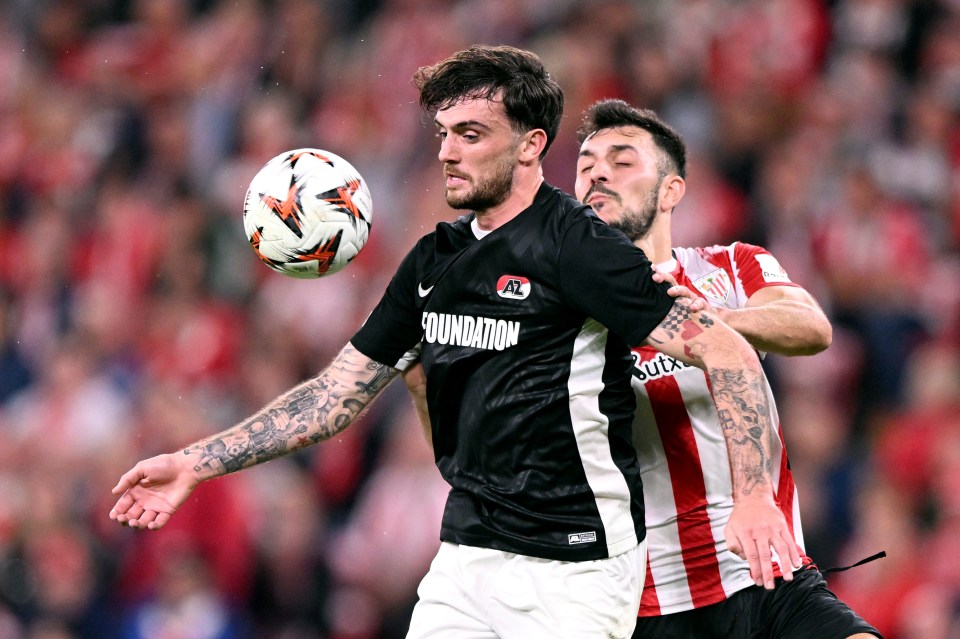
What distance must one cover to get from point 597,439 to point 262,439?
1007 millimetres

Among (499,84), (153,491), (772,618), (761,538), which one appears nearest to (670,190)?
(499,84)

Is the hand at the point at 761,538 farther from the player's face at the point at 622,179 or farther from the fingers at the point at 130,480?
the fingers at the point at 130,480

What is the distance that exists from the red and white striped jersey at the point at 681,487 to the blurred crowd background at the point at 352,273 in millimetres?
2014

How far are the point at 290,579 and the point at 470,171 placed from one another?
4.68m

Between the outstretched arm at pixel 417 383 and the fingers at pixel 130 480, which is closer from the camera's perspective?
the fingers at pixel 130 480

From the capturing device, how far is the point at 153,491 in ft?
12.3

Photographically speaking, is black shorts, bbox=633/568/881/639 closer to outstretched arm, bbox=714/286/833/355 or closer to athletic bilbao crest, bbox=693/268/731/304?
outstretched arm, bbox=714/286/833/355

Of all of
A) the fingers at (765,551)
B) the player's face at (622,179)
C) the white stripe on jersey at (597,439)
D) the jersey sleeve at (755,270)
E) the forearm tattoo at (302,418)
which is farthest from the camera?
the player's face at (622,179)

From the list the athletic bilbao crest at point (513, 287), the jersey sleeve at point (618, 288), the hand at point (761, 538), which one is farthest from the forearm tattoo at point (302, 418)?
the hand at point (761, 538)

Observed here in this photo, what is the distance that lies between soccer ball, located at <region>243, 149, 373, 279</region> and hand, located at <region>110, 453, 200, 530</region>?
0.68 meters

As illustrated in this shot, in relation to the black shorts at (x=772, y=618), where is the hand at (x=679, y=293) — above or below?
above

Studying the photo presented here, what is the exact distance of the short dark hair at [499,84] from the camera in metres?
3.59

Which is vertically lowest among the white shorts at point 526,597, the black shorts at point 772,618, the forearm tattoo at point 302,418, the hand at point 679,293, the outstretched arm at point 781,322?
the black shorts at point 772,618

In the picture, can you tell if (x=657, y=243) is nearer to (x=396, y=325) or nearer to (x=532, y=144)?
(x=532, y=144)
